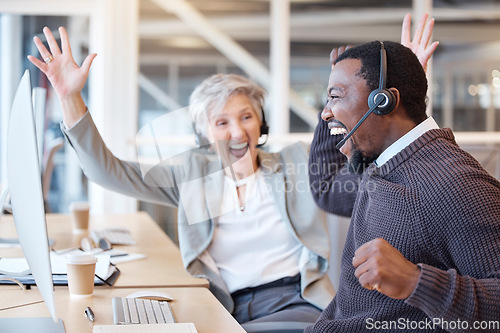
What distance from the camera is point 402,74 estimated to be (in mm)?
1278

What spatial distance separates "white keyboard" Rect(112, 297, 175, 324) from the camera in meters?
1.30

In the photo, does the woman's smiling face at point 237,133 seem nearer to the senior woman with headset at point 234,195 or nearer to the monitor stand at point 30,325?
the senior woman with headset at point 234,195

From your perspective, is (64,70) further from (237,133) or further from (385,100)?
(385,100)

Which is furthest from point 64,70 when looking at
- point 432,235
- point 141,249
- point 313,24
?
point 313,24

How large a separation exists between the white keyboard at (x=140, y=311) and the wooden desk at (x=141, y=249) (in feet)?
0.75

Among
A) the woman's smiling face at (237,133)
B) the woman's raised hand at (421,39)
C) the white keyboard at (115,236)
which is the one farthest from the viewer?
the white keyboard at (115,236)

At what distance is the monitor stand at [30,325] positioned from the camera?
1.21 m

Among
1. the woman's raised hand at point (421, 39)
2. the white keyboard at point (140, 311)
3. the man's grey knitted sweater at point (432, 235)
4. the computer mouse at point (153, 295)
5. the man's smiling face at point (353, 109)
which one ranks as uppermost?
the woman's raised hand at point (421, 39)

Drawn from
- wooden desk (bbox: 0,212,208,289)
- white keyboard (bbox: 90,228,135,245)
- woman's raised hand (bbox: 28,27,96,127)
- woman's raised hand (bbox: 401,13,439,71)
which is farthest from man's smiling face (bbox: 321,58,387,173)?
white keyboard (bbox: 90,228,135,245)

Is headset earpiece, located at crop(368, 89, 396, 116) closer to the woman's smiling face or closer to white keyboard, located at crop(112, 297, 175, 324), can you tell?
white keyboard, located at crop(112, 297, 175, 324)

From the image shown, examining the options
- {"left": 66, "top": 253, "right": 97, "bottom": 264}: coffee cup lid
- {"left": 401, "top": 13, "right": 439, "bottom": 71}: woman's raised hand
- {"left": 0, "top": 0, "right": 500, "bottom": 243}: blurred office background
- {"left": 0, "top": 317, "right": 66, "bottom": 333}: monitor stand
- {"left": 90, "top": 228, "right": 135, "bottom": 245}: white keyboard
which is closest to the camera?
{"left": 0, "top": 317, "right": 66, "bottom": 333}: monitor stand

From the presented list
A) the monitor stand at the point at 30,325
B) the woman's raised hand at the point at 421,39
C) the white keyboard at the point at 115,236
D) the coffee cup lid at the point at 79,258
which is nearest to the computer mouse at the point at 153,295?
the coffee cup lid at the point at 79,258

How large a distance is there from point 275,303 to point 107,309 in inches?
24.8

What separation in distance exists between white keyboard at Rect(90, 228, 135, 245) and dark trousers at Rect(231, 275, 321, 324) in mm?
592
